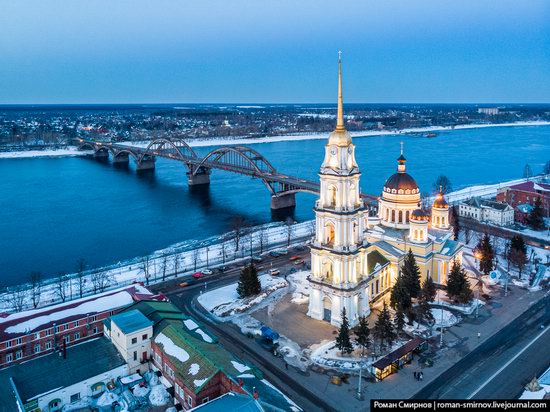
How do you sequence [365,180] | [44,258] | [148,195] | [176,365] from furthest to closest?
1. [365,180]
2. [148,195]
3. [44,258]
4. [176,365]

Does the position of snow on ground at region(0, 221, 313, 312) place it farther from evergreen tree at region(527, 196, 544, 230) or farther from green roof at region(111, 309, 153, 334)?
evergreen tree at region(527, 196, 544, 230)

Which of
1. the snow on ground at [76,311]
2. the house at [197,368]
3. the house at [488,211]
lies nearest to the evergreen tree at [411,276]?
the house at [197,368]

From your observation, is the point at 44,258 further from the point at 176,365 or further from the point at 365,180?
the point at 365,180

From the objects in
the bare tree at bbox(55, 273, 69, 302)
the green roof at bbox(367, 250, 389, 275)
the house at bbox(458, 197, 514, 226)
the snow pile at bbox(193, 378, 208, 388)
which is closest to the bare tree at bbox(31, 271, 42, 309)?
the bare tree at bbox(55, 273, 69, 302)

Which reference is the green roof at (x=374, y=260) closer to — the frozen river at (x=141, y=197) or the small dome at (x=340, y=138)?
the small dome at (x=340, y=138)

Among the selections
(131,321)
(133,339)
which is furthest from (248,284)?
(133,339)

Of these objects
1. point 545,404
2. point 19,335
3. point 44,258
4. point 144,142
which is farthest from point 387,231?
point 144,142
